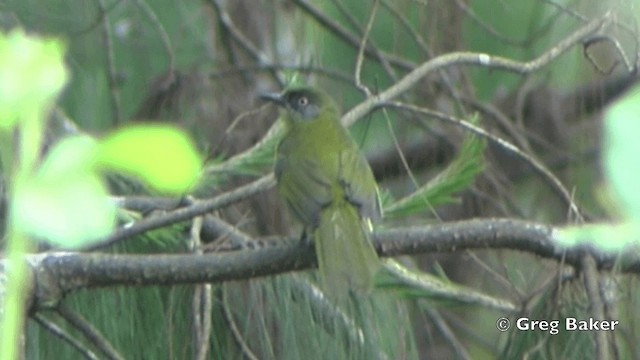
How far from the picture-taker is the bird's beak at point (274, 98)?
13.1 feet

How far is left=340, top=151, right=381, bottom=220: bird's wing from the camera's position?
3164mm

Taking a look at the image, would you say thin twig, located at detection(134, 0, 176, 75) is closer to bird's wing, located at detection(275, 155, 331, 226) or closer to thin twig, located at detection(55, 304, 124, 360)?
bird's wing, located at detection(275, 155, 331, 226)

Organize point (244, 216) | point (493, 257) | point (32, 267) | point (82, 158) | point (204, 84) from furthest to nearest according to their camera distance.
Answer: point (204, 84), point (493, 257), point (244, 216), point (32, 267), point (82, 158)

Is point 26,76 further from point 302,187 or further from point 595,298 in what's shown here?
point 302,187

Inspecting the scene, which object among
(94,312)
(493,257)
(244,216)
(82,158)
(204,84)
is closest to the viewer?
(82,158)

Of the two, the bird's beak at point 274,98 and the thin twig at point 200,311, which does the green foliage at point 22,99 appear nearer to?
the thin twig at point 200,311

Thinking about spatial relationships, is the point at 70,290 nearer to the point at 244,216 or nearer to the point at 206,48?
the point at 244,216

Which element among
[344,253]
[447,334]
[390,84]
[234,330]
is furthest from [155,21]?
[234,330]

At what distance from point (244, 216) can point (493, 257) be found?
41.6 inches

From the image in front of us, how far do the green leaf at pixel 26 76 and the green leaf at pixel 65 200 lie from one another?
3 centimetres

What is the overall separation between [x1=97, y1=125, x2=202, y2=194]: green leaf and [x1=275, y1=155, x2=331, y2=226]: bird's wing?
8.34 feet

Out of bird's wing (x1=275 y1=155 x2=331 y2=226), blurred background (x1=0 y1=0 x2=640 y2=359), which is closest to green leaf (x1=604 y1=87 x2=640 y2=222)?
blurred background (x1=0 y1=0 x2=640 y2=359)

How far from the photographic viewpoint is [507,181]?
4836 mm

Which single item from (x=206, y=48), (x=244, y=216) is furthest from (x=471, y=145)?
(x=206, y=48)
